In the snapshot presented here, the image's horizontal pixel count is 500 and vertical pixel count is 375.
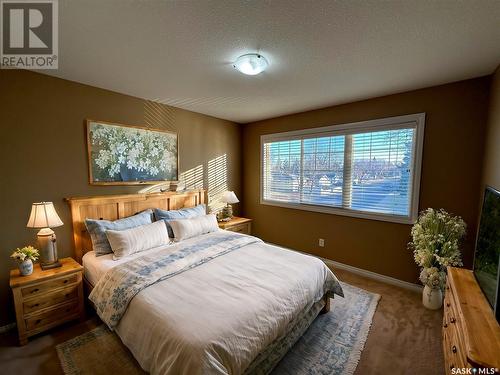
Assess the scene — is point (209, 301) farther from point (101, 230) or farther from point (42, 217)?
point (42, 217)

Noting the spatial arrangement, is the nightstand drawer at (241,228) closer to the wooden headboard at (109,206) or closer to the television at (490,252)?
the wooden headboard at (109,206)

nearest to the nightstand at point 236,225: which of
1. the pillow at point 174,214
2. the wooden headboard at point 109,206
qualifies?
the pillow at point 174,214

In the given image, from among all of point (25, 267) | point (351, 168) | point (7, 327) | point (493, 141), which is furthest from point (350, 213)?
point (7, 327)

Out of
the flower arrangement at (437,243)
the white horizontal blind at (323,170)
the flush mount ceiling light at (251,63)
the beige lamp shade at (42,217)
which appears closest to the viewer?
the flush mount ceiling light at (251,63)

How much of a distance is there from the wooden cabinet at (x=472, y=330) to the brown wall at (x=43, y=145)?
3281 mm

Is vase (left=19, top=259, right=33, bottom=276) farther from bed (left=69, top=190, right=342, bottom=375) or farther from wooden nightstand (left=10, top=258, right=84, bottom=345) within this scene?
bed (left=69, top=190, right=342, bottom=375)

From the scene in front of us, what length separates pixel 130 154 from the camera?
9.24 ft

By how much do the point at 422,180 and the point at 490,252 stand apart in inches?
55.6

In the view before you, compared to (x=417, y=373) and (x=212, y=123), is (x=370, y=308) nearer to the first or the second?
(x=417, y=373)

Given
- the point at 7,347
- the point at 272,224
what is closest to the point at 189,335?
the point at 7,347

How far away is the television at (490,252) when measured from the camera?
1254mm

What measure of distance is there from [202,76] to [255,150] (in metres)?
2.17

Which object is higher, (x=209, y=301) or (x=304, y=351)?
(x=209, y=301)
